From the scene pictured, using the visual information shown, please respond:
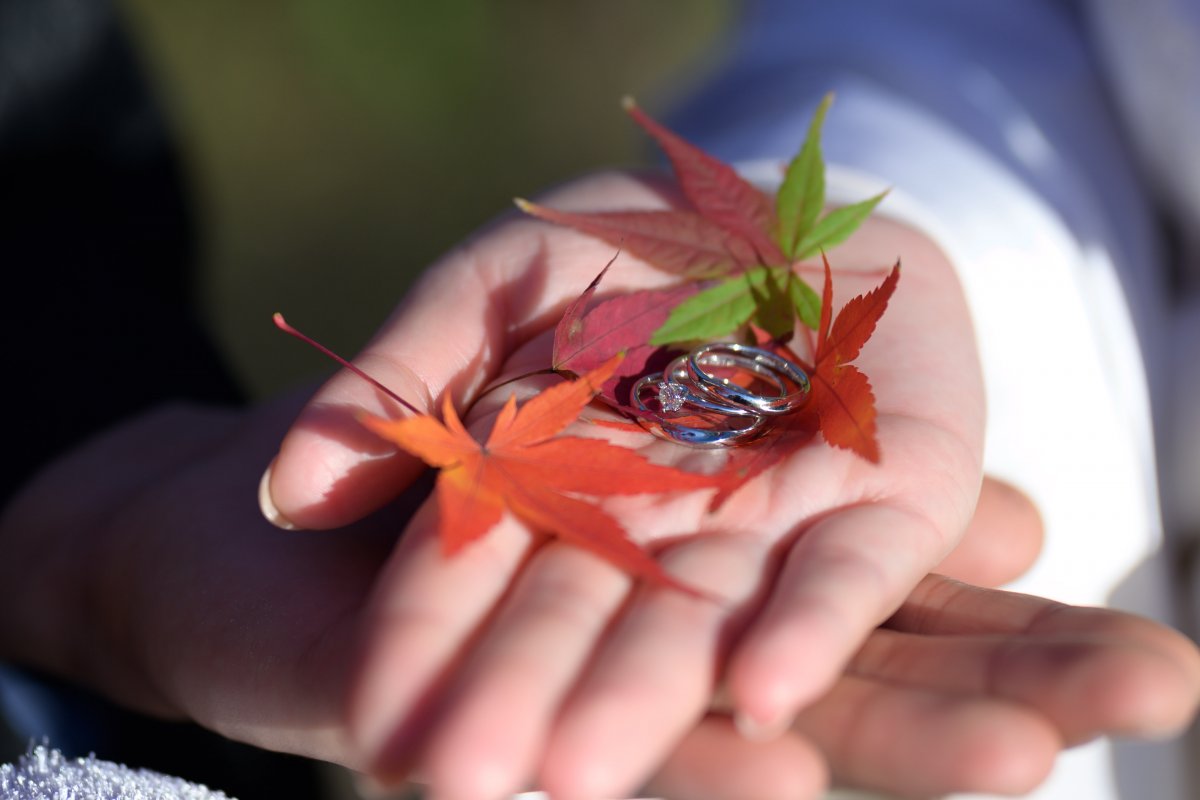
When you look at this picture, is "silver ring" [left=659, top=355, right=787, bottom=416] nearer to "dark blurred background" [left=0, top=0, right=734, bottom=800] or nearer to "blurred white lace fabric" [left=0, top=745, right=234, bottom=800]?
"blurred white lace fabric" [left=0, top=745, right=234, bottom=800]

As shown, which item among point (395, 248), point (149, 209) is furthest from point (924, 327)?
point (395, 248)

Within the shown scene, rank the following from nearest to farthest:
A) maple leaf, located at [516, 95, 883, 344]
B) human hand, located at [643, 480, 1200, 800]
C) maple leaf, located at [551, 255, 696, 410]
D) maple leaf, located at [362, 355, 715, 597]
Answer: human hand, located at [643, 480, 1200, 800]
maple leaf, located at [362, 355, 715, 597]
maple leaf, located at [551, 255, 696, 410]
maple leaf, located at [516, 95, 883, 344]

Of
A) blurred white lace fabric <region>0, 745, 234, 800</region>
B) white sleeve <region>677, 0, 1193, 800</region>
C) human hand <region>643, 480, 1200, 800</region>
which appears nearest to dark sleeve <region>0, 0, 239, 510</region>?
blurred white lace fabric <region>0, 745, 234, 800</region>

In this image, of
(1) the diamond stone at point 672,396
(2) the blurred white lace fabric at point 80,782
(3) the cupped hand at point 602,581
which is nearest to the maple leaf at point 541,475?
(3) the cupped hand at point 602,581

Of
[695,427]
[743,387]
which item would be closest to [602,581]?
[695,427]

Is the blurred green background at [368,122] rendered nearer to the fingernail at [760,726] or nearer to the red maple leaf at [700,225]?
the red maple leaf at [700,225]
